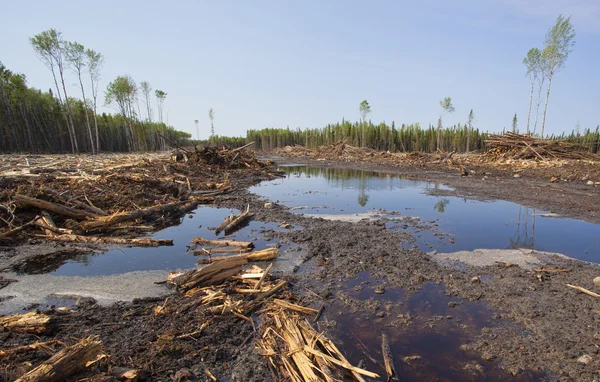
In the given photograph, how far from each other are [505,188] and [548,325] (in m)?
10.7

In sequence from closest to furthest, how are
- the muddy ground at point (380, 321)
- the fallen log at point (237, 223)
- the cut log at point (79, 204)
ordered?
the muddy ground at point (380, 321)
the fallen log at point (237, 223)
the cut log at point (79, 204)

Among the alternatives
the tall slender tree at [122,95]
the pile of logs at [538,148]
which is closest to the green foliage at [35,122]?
the tall slender tree at [122,95]

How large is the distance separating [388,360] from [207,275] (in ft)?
8.17

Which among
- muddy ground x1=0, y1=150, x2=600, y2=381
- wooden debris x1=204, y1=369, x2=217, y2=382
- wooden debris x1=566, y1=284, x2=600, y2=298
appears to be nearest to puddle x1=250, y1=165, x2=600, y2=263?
muddy ground x1=0, y1=150, x2=600, y2=381

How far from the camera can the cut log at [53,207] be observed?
6.52 metres

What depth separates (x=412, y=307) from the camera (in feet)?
11.8

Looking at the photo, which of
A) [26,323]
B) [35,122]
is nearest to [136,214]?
[26,323]

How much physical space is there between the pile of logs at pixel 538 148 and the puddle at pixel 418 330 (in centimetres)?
1854

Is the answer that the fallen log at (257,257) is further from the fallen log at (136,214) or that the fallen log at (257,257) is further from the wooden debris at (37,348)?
the fallen log at (136,214)

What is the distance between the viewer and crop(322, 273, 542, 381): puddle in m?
2.57

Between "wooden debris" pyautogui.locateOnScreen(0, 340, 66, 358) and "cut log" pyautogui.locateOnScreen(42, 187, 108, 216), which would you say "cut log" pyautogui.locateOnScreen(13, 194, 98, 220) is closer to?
"cut log" pyautogui.locateOnScreen(42, 187, 108, 216)

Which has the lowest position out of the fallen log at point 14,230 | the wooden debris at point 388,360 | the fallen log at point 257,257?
the wooden debris at point 388,360

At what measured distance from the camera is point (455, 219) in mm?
7801

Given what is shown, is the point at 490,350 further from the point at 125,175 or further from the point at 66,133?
the point at 66,133
